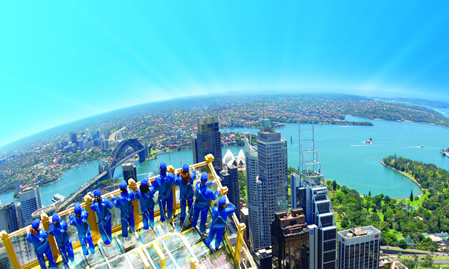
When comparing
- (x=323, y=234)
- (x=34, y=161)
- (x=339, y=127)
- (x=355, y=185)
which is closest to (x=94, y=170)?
(x=34, y=161)

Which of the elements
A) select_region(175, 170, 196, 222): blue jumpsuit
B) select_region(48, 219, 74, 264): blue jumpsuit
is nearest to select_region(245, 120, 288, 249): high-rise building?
select_region(175, 170, 196, 222): blue jumpsuit

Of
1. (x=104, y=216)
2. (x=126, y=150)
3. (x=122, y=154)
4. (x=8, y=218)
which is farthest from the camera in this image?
(x=126, y=150)

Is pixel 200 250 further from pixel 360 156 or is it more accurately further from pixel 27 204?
pixel 360 156

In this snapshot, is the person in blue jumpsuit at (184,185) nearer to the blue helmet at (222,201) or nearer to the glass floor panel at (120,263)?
the blue helmet at (222,201)

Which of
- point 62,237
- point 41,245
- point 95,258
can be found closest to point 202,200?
point 95,258

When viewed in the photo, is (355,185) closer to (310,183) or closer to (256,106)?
(310,183)

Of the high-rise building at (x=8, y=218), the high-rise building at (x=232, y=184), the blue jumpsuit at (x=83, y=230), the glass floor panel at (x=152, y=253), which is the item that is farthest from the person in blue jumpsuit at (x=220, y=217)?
the high-rise building at (x=8, y=218)

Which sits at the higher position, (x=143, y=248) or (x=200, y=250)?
(x=143, y=248)
